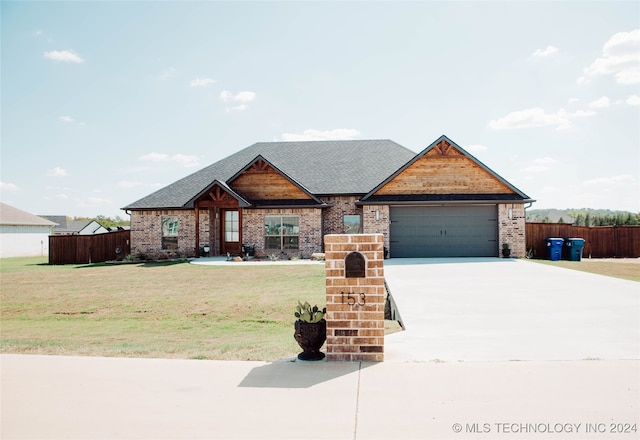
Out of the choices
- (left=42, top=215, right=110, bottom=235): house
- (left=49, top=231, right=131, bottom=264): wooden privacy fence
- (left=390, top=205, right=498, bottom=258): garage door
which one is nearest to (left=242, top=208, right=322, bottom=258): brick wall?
(left=390, top=205, right=498, bottom=258): garage door

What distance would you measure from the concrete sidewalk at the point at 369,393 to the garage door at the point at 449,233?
14386 millimetres

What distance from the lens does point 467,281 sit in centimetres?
1275

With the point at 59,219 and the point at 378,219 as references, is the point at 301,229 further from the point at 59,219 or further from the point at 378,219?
the point at 59,219

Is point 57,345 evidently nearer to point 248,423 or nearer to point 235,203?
point 248,423

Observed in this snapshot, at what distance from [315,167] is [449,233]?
9.39 m

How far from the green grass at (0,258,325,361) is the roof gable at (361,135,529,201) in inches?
275

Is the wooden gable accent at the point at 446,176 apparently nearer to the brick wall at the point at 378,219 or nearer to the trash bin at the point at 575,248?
the brick wall at the point at 378,219

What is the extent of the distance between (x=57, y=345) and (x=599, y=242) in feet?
85.7

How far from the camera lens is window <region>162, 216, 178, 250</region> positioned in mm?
24531

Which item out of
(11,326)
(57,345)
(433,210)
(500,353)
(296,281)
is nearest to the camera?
(500,353)

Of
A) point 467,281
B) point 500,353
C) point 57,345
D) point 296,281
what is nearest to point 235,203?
point 296,281

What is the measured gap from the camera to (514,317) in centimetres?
811

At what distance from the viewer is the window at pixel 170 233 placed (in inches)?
966

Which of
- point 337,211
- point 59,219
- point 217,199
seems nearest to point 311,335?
point 217,199
